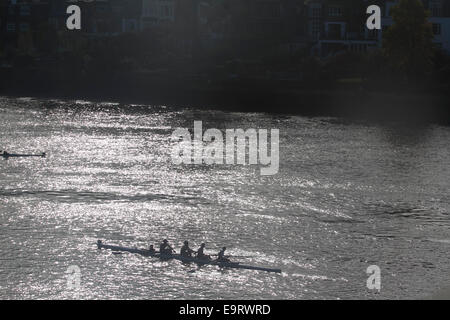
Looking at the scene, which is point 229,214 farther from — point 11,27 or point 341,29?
point 11,27

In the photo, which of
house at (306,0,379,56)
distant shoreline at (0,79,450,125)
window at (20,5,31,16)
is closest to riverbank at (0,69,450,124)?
distant shoreline at (0,79,450,125)

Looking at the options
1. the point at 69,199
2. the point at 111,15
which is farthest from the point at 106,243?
the point at 111,15

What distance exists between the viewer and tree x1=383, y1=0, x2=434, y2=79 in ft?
399

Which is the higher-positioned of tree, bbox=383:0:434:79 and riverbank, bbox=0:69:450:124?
tree, bbox=383:0:434:79

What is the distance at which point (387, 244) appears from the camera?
177 feet

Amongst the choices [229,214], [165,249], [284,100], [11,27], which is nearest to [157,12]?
[11,27]

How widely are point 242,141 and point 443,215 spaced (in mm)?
35588

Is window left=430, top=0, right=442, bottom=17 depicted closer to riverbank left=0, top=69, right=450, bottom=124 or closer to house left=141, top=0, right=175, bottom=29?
riverbank left=0, top=69, right=450, bottom=124

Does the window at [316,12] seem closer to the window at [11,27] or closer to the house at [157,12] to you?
the house at [157,12]

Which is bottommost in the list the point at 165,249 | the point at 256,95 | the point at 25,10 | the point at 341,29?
the point at 165,249

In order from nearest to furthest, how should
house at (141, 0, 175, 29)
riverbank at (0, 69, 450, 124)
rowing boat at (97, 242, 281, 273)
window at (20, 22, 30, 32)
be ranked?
rowing boat at (97, 242, 281, 273)
riverbank at (0, 69, 450, 124)
house at (141, 0, 175, 29)
window at (20, 22, 30, 32)

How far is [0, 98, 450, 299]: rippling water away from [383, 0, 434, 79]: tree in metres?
25.8

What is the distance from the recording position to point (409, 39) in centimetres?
12181

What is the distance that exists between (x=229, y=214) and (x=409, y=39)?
7099 centimetres
